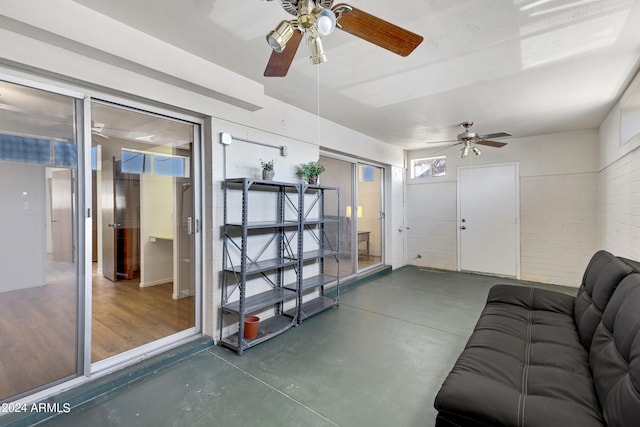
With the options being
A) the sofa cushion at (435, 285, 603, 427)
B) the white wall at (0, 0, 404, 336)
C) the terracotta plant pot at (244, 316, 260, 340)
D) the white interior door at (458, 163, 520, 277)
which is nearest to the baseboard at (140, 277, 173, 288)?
the white wall at (0, 0, 404, 336)

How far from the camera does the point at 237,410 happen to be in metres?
1.95

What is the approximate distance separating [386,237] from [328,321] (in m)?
2.95

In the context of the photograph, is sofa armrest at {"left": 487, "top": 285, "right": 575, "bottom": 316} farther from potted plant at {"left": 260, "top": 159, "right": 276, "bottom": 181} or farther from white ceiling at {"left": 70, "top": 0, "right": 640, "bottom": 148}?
potted plant at {"left": 260, "top": 159, "right": 276, "bottom": 181}

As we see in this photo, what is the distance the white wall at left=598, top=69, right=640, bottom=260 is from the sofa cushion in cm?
140

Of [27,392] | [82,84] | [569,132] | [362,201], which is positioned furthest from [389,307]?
[569,132]

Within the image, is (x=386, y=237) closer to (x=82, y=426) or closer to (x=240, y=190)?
(x=240, y=190)

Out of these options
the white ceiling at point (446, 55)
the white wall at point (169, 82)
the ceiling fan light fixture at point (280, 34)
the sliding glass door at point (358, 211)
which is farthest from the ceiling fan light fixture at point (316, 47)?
the sliding glass door at point (358, 211)

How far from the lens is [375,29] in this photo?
4.64 feet

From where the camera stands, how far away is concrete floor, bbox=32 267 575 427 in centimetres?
188

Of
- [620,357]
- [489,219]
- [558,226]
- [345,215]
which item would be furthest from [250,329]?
[558,226]

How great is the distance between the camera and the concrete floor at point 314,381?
1881 mm

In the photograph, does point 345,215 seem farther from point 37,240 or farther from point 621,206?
point 37,240

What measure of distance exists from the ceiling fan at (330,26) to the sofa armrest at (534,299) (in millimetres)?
2232

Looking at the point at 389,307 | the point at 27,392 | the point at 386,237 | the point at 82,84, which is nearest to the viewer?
the point at 27,392
